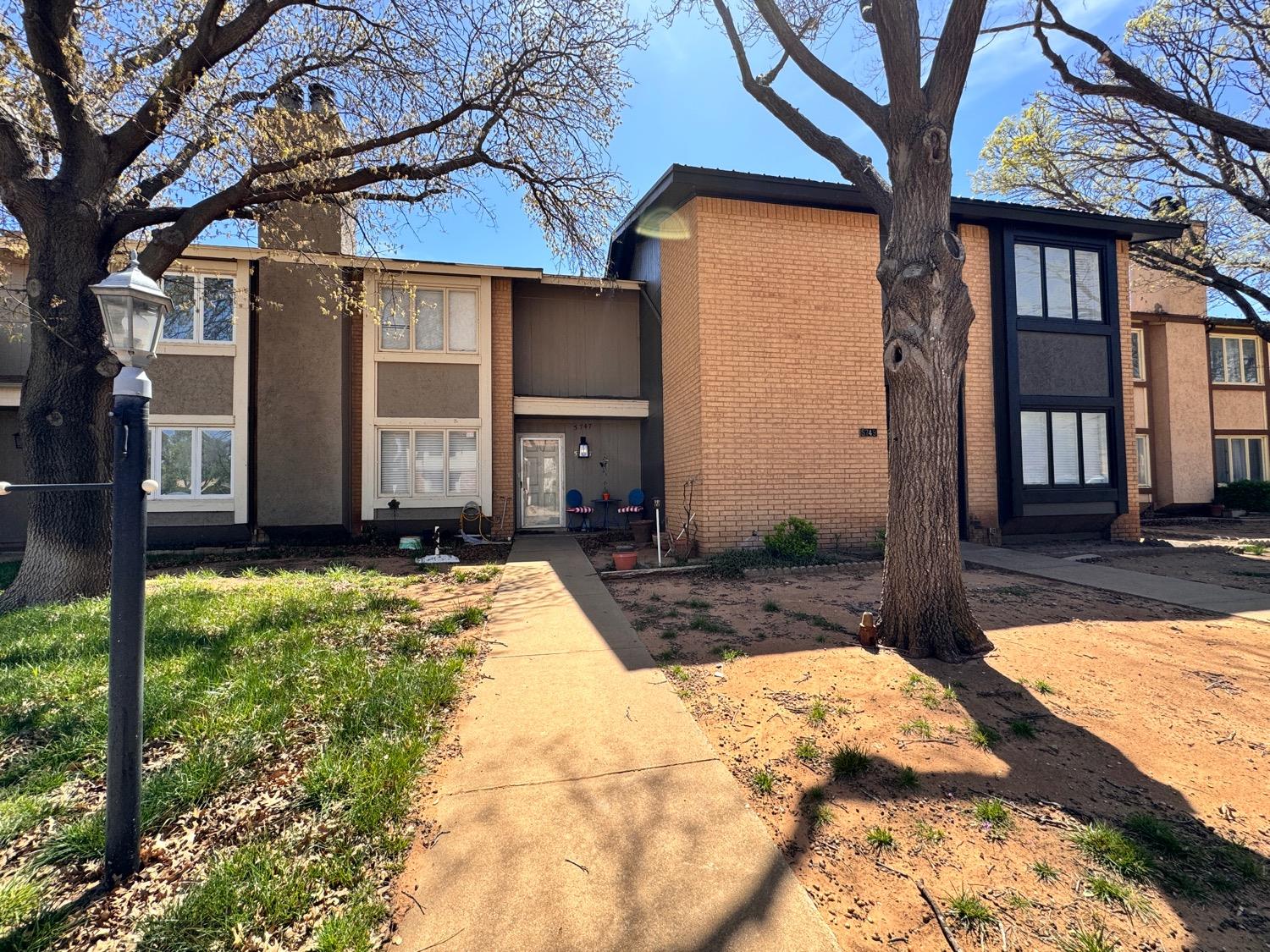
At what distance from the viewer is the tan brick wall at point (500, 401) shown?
1222cm

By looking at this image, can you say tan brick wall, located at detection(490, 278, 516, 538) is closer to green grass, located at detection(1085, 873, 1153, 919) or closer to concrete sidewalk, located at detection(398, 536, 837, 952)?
concrete sidewalk, located at detection(398, 536, 837, 952)

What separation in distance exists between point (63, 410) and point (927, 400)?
8.94 metres

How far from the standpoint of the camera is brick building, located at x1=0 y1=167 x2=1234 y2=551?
888cm

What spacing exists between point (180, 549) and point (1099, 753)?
14.2 m

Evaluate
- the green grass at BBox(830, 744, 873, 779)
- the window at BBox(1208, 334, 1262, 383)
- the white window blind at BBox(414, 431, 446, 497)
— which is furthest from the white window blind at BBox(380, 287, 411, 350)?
the window at BBox(1208, 334, 1262, 383)

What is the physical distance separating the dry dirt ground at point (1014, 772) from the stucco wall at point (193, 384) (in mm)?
11040

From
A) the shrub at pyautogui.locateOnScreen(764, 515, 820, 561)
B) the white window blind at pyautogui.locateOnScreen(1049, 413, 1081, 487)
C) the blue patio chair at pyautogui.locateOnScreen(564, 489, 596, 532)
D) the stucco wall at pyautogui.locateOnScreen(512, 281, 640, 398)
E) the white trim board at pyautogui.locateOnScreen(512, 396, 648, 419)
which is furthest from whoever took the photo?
the stucco wall at pyautogui.locateOnScreen(512, 281, 640, 398)

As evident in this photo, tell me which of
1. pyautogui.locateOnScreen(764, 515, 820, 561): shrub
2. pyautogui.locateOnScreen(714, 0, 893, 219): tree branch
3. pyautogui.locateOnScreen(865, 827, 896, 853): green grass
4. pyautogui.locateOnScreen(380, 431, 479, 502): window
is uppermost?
pyautogui.locateOnScreen(714, 0, 893, 219): tree branch

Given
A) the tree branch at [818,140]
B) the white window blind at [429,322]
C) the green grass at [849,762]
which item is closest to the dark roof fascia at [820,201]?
the tree branch at [818,140]

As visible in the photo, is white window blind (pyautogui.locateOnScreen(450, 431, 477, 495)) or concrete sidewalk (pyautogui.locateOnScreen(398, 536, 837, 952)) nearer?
concrete sidewalk (pyautogui.locateOnScreen(398, 536, 837, 952))

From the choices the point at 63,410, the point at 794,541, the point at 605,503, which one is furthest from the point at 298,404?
the point at 794,541

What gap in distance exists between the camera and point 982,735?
3.14 meters

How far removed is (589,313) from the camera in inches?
533

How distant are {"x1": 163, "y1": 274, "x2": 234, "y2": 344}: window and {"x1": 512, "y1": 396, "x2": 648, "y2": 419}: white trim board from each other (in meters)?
6.11
